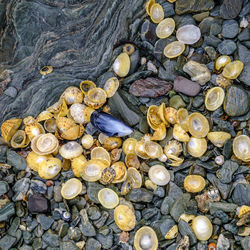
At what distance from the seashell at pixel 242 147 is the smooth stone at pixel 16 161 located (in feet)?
9.97

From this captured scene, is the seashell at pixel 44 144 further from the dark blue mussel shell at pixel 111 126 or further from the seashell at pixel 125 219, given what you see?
the seashell at pixel 125 219

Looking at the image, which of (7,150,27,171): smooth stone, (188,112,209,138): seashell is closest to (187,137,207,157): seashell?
(188,112,209,138): seashell

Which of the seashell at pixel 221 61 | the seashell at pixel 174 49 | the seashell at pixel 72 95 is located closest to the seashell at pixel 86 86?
the seashell at pixel 72 95

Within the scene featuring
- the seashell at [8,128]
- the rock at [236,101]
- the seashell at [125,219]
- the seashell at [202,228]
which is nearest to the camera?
the seashell at [202,228]

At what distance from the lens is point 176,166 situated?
4.34 meters

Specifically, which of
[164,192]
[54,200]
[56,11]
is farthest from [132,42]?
[54,200]

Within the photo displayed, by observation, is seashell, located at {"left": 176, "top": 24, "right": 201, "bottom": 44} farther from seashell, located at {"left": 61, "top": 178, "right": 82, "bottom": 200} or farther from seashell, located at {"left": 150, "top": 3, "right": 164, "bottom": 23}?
seashell, located at {"left": 61, "top": 178, "right": 82, "bottom": 200}

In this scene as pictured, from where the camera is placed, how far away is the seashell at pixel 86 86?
477 centimetres

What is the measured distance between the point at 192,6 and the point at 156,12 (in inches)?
21.4

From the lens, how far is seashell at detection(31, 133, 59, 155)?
14.9 ft

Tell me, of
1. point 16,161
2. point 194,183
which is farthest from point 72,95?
point 194,183

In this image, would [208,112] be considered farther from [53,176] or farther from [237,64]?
[53,176]

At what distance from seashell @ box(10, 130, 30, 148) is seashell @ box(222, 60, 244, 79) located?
10.2 feet

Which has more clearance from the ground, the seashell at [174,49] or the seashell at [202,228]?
the seashell at [174,49]
